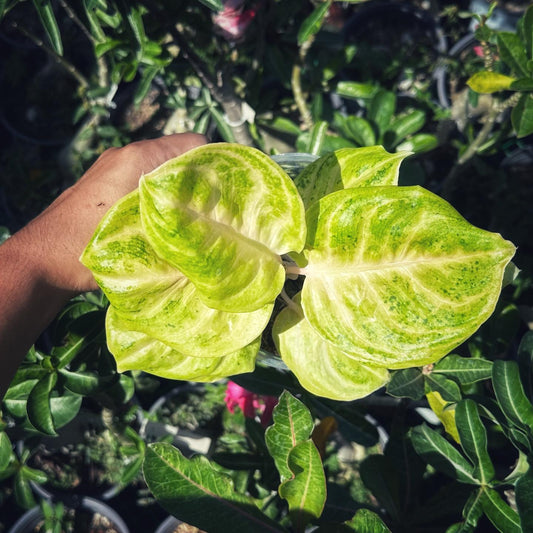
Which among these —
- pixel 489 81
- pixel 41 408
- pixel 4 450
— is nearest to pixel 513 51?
pixel 489 81

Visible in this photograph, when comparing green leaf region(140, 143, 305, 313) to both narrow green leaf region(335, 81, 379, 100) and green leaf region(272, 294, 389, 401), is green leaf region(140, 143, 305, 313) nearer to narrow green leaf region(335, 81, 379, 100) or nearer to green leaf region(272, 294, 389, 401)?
green leaf region(272, 294, 389, 401)

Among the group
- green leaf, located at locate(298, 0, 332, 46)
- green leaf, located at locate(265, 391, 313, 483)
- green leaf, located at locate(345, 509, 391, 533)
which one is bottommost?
green leaf, located at locate(345, 509, 391, 533)

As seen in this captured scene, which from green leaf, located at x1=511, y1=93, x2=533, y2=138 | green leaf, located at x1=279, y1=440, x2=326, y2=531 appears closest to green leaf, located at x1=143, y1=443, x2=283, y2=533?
green leaf, located at x1=279, y1=440, x2=326, y2=531

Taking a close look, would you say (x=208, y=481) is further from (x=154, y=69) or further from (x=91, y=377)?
(x=154, y=69)

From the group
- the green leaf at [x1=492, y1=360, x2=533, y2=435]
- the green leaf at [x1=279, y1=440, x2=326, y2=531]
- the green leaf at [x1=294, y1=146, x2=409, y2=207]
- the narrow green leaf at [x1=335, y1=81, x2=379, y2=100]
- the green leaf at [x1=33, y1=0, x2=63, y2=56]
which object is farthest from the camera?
the narrow green leaf at [x1=335, y1=81, x2=379, y2=100]

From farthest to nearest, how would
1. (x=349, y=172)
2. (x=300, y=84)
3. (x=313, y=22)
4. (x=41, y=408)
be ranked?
1. (x=300, y=84)
2. (x=313, y=22)
3. (x=41, y=408)
4. (x=349, y=172)

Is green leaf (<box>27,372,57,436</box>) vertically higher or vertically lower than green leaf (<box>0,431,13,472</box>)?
higher

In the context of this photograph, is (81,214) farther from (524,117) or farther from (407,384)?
(524,117)
